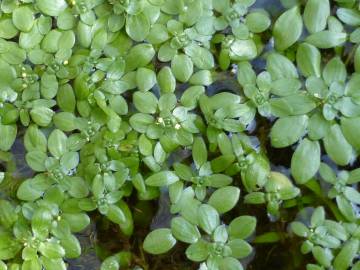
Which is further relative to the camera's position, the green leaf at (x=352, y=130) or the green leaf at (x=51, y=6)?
the green leaf at (x=51, y=6)

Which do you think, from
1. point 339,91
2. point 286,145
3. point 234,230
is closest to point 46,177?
point 234,230

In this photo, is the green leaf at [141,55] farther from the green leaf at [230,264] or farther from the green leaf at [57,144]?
the green leaf at [230,264]

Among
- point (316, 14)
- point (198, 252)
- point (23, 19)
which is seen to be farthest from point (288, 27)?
point (23, 19)

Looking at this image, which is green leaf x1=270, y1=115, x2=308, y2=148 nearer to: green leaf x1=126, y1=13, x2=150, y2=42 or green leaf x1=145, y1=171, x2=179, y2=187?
green leaf x1=145, y1=171, x2=179, y2=187

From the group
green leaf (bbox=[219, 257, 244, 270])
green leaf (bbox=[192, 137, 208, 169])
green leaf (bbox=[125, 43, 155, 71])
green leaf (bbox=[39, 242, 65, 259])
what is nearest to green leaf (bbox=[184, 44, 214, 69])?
green leaf (bbox=[125, 43, 155, 71])

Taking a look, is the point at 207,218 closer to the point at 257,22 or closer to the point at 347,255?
the point at 347,255

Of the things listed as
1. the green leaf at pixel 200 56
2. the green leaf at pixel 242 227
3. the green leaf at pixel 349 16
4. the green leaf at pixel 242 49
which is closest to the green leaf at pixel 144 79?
the green leaf at pixel 200 56

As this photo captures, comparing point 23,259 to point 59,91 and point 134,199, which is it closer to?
point 134,199
